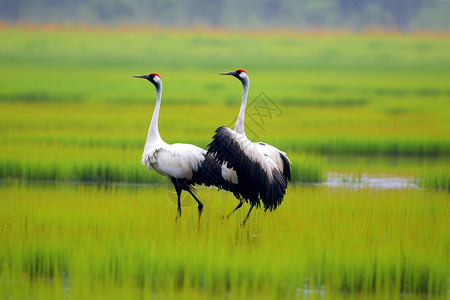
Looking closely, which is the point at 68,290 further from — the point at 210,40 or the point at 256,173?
the point at 210,40

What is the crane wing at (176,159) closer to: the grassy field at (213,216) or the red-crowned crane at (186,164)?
the red-crowned crane at (186,164)

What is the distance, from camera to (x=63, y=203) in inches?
453

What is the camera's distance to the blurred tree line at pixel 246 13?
79.4m

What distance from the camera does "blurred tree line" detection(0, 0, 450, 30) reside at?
7944 centimetres

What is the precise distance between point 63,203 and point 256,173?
9.53 ft

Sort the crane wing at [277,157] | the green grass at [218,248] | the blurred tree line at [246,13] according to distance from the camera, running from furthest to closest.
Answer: the blurred tree line at [246,13]
the crane wing at [277,157]
the green grass at [218,248]

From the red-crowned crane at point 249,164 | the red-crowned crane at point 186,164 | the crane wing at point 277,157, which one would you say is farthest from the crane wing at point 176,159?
the crane wing at point 277,157

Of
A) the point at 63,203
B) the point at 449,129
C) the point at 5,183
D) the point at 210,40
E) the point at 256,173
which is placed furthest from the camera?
the point at 210,40

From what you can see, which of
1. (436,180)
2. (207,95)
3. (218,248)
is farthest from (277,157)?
(207,95)

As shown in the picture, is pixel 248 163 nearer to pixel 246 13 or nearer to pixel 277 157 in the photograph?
pixel 277 157

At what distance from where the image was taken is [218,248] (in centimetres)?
905

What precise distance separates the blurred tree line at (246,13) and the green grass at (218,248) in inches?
2717

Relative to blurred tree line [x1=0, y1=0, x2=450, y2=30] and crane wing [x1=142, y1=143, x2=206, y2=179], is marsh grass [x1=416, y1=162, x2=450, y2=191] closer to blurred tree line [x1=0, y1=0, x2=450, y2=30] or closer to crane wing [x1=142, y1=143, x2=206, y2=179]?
crane wing [x1=142, y1=143, x2=206, y2=179]

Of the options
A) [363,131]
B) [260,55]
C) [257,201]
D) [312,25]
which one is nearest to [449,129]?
[363,131]
